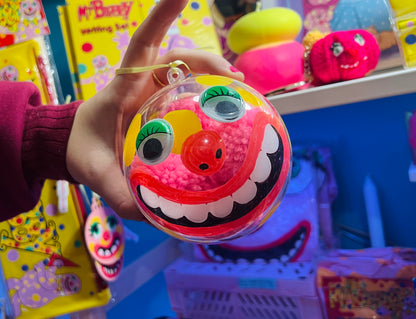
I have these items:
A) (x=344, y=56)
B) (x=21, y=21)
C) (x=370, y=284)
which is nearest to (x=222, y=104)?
(x=344, y=56)

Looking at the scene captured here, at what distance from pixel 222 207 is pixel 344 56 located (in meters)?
0.42

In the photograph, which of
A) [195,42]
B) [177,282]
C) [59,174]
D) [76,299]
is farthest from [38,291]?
[195,42]

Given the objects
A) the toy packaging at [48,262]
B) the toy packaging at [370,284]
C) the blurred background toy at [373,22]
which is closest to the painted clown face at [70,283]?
the toy packaging at [48,262]

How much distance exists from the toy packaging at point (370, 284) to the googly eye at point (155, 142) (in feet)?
1.79

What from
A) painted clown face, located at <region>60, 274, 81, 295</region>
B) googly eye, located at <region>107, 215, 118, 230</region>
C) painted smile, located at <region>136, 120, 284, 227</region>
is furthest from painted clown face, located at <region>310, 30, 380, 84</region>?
painted clown face, located at <region>60, 274, 81, 295</region>

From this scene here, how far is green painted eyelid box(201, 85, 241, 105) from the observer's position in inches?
12.3

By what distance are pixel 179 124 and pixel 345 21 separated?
0.51 meters

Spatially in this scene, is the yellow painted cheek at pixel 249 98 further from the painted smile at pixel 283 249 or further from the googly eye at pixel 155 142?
the painted smile at pixel 283 249

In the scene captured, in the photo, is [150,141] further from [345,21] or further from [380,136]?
[380,136]

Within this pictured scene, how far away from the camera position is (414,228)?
0.83 meters

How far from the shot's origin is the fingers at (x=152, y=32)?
0.38 m

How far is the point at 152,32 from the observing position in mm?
412

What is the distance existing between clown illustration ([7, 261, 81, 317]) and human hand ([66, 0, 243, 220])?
0.40 metres

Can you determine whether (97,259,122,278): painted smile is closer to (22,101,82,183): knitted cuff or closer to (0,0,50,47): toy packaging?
(22,101,82,183): knitted cuff
